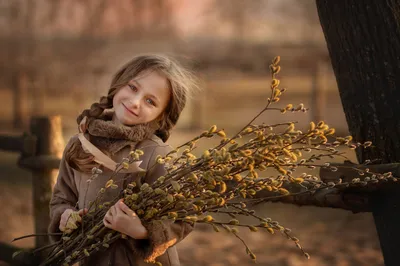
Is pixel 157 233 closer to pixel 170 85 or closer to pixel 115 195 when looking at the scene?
pixel 115 195

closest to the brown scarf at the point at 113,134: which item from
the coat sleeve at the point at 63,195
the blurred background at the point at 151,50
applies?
the coat sleeve at the point at 63,195

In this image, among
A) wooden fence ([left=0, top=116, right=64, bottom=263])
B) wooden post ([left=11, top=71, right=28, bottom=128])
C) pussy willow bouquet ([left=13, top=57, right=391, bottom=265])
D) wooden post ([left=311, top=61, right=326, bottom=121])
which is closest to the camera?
pussy willow bouquet ([left=13, top=57, right=391, bottom=265])

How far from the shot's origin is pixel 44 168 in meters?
3.82

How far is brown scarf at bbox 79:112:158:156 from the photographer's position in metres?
2.20

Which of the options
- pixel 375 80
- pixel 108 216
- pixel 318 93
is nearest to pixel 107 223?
pixel 108 216

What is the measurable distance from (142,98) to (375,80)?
2.82ft

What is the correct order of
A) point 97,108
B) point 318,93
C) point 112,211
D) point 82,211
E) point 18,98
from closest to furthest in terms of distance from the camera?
point 112,211 → point 82,211 → point 97,108 → point 318,93 → point 18,98

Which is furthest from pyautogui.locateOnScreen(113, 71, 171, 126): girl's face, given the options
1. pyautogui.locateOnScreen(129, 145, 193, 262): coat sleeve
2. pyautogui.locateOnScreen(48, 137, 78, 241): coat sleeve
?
pyautogui.locateOnScreen(48, 137, 78, 241): coat sleeve

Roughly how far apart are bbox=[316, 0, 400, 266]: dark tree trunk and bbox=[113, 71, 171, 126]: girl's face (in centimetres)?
72

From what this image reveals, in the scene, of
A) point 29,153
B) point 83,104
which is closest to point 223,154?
point 29,153

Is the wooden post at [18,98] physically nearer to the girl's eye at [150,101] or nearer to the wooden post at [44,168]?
the wooden post at [44,168]

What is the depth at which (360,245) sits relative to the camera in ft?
20.7

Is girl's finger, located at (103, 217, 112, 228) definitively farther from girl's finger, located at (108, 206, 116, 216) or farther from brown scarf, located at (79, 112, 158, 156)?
brown scarf, located at (79, 112, 158, 156)

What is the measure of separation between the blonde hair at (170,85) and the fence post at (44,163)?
1558 millimetres
